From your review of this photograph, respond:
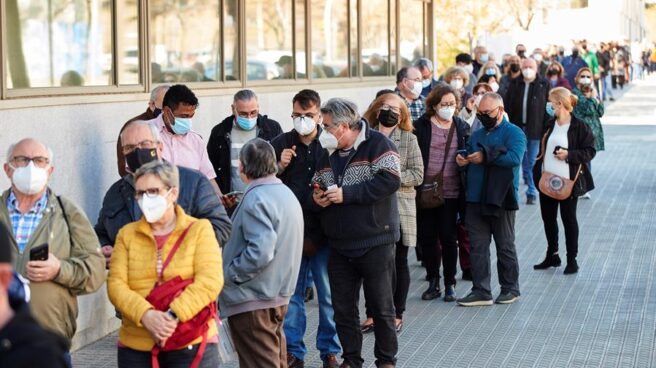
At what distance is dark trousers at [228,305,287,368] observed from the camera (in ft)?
23.0

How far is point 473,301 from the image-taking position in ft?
36.0

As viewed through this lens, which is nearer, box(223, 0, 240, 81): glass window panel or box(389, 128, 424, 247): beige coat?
box(389, 128, 424, 247): beige coat

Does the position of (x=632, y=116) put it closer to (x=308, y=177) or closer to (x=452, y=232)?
(x=452, y=232)

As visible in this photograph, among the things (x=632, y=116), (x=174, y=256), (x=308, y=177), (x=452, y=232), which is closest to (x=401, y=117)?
(x=308, y=177)

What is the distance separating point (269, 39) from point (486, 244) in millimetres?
3968

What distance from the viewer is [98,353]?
9.12 meters

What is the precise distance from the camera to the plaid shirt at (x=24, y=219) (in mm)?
6059

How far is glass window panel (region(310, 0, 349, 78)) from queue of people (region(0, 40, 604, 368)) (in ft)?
7.14

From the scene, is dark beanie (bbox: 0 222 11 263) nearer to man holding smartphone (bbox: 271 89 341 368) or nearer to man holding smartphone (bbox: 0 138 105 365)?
man holding smartphone (bbox: 0 138 105 365)

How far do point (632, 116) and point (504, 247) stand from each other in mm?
29089

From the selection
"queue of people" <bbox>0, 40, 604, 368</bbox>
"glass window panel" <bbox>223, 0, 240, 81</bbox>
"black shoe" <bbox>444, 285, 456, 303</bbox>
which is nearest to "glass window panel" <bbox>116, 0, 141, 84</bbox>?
"queue of people" <bbox>0, 40, 604, 368</bbox>

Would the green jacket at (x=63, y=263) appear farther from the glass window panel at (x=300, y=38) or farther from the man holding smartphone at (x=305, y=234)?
the glass window panel at (x=300, y=38)

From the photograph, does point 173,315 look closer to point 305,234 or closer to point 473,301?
point 305,234

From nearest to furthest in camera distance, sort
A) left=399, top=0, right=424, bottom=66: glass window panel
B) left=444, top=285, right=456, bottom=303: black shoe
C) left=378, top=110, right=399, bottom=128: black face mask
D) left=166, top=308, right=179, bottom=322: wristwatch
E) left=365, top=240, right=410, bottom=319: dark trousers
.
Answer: left=166, top=308, right=179, bottom=322: wristwatch < left=378, top=110, right=399, bottom=128: black face mask < left=365, top=240, right=410, bottom=319: dark trousers < left=444, top=285, right=456, bottom=303: black shoe < left=399, top=0, right=424, bottom=66: glass window panel
